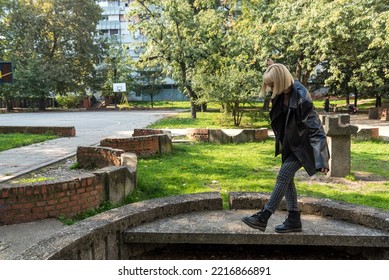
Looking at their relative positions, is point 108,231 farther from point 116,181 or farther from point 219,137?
point 219,137

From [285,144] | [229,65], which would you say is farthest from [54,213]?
[229,65]

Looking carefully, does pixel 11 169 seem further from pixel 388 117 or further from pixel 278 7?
pixel 388 117

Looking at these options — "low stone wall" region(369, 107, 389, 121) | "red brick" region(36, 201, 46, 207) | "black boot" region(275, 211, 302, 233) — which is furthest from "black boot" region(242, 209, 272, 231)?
"low stone wall" region(369, 107, 389, 121)

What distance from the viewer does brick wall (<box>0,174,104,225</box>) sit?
13.5 feet

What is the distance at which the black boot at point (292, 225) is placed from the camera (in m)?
3.14

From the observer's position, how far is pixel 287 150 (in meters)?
2.99

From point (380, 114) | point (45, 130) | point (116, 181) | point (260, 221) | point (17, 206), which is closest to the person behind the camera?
point (260, 221)

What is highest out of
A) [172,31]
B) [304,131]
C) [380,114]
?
[172,31]

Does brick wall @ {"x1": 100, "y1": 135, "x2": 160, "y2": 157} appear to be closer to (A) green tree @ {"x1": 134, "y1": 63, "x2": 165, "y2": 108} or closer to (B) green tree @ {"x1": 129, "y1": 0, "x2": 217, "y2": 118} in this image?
(B) green tree @ {"x1": 129, "y1": 0, "x2": 217, "y2": 118}

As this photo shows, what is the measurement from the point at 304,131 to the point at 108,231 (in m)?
1.84

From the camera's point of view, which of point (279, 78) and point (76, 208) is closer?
point (279, 78)

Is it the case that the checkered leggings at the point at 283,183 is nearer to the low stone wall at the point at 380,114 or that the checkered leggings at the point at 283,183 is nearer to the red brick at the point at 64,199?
the red brick at the point at 64,199

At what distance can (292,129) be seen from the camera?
292 cm
